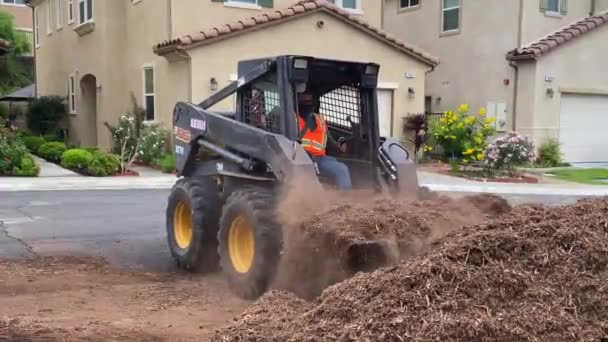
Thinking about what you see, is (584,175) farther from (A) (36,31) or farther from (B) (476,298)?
(A) (36,31)

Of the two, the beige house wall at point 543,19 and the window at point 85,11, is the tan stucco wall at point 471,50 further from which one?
the window at point 85,11

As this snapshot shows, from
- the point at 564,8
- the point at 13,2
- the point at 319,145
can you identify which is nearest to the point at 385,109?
the point at 564,8

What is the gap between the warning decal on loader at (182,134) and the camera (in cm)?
810

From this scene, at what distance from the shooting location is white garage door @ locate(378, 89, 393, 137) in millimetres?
21484

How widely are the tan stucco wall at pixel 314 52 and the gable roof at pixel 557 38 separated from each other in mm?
3051

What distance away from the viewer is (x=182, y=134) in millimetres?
8281

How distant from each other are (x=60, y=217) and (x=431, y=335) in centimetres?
907

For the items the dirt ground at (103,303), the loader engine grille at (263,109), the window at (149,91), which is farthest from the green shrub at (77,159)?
the loader engine grille at (263,109)

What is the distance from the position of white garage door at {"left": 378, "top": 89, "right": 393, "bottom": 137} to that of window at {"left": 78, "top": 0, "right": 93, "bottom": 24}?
10.6 meters

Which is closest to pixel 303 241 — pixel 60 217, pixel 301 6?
pixel 60 217

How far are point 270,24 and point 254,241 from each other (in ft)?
46.0

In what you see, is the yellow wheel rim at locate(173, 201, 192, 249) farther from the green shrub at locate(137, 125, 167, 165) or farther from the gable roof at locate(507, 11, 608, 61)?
the gable roof at locate(507, 11, 608, 61)

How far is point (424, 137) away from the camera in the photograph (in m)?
21.9

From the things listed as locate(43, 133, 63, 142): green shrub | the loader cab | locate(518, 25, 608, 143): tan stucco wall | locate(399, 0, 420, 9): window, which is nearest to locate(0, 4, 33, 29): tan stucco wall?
locate(43, 133, 63, 142): green shrub
